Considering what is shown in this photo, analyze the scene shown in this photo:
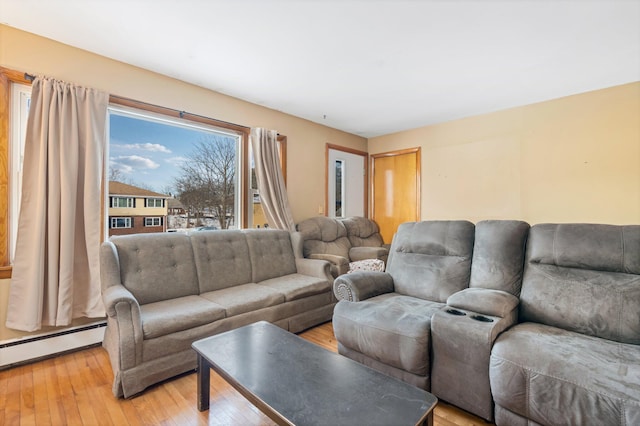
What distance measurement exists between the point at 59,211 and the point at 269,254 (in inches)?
71.9

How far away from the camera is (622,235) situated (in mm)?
1728

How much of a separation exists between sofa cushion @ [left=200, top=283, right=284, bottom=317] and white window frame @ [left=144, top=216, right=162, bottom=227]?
3.24ft

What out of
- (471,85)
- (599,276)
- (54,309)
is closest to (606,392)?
(599,276)

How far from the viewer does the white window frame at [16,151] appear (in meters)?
2.25

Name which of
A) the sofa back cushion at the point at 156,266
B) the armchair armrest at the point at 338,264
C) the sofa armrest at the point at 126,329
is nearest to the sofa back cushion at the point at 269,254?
the armchair armrest at the point at 338,264

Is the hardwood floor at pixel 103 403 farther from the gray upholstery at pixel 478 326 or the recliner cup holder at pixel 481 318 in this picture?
the recliner cup holder at pixel 481 318

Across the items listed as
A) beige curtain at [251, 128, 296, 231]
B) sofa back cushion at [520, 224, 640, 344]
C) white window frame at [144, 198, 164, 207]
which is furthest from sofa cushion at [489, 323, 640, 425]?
white window frame at [144, 198, 164, 207]

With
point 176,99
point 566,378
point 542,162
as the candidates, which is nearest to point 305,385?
point 566,378

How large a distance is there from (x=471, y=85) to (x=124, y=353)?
3838 millimetres

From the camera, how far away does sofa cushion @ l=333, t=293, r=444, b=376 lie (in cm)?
172

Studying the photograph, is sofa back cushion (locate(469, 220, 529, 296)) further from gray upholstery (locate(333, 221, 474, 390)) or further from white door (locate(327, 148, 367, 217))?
white door (locate(327, 148, 367, 217))

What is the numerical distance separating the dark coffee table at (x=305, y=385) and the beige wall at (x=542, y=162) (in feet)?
11.1

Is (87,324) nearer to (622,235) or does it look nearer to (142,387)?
(142,387)

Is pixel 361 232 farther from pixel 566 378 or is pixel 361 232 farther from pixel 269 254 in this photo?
pixel 566 378
